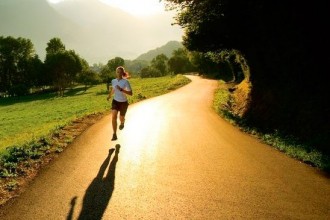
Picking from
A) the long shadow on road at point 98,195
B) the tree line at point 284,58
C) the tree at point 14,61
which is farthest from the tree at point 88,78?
the long shadow on road at point 98,195

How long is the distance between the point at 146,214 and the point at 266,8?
15.2 meters

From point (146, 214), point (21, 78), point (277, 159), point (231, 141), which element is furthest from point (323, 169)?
point (21, 78)

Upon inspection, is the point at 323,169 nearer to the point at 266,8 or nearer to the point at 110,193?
the point at 110,193

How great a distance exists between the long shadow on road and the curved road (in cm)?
2

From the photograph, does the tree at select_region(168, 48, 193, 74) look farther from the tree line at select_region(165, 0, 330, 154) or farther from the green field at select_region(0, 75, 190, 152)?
the tree line at select_region(165, 0, 330, 154)

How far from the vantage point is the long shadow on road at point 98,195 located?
22.9 ft

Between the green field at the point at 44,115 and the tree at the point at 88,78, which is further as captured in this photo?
the tree at the point at 88,78

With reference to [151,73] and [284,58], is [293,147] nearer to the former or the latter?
[284,58]

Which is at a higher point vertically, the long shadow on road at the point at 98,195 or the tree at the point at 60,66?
the tree at the point at 60,66

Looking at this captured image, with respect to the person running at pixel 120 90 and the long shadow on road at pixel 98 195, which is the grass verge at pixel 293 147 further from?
the long shadow on road at pixel 98 195

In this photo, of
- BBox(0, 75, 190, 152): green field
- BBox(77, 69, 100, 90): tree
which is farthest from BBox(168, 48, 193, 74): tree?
BBox(0, 75, 190, 152): green field

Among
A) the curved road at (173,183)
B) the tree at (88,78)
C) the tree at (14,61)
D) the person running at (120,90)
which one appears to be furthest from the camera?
the tree at (14,61)

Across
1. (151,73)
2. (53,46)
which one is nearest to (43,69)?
(53,46)

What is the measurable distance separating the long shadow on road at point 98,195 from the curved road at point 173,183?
0.02 m
